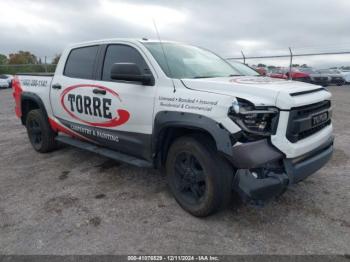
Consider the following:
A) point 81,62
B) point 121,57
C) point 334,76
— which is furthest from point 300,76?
point 121,57

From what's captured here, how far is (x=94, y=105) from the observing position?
4516 mm

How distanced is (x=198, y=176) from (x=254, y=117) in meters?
0.87

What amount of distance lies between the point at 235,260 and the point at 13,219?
Answer: 238 cm

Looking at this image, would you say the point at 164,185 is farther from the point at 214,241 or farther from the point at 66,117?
the point at 66,117

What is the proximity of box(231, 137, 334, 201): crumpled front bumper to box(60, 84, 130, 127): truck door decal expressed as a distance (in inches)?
64.5

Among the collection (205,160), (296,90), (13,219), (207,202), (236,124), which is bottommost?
(13,219)

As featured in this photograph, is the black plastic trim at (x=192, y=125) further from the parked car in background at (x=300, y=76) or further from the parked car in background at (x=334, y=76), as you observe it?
the parked car in background at (x=334, y=76)

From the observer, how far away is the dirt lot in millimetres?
3045

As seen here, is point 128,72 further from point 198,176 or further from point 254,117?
point 254,117

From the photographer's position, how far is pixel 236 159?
2980 mm

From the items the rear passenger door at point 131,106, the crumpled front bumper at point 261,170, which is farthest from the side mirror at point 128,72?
the crumpled front bumper at point 261,170

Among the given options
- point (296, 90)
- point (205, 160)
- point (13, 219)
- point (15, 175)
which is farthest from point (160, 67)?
point (15, 175)

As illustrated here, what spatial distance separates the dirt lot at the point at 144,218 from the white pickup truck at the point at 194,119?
1.10 feet

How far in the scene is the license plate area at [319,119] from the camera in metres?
3.38
